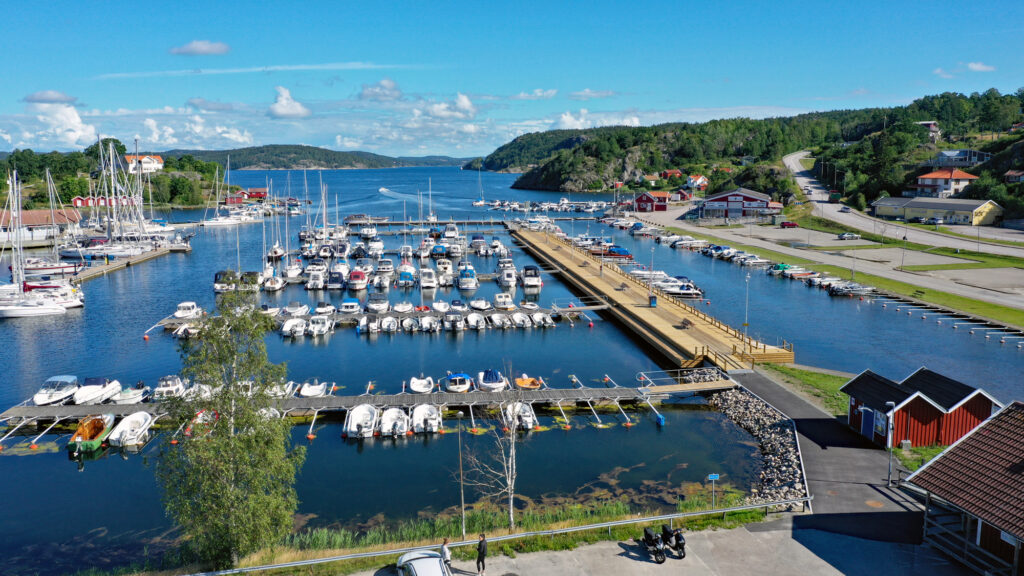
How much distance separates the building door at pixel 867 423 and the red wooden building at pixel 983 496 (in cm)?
640

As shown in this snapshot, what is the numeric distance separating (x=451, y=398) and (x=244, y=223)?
117 meters

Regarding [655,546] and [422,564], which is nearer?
[422,564]

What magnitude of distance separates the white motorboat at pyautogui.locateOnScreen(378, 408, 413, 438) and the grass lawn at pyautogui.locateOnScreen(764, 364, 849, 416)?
64.7 feet

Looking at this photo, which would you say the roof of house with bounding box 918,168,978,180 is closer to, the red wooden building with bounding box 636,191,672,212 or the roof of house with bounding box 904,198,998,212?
the roof of house with bounding box 904,198,998,212

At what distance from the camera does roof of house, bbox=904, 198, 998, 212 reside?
328ft

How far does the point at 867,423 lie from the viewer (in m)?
27.4

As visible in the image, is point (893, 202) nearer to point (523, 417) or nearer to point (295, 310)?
point (295, 310)

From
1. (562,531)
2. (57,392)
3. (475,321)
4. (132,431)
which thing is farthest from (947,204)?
(57,392)

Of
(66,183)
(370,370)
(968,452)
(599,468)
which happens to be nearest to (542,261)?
(370,370)

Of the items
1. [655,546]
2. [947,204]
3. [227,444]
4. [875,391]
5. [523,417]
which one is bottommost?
[523,417]

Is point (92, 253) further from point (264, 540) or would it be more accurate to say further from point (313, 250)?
point (264, 540)

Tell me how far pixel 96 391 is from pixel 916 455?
38.8 metres

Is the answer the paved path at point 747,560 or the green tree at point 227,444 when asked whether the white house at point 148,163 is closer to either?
the green tree at point 227,444

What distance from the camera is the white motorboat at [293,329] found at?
50312 mm
